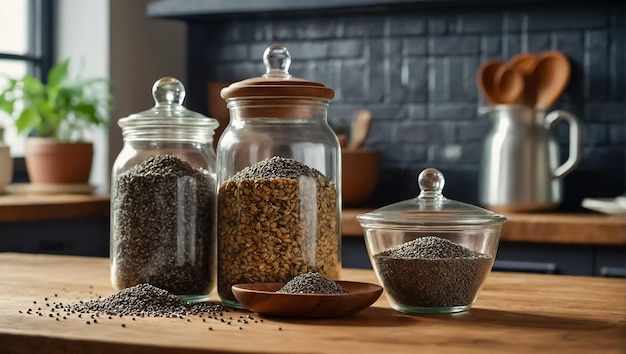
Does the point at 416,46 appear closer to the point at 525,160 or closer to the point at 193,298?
the point at 525,160

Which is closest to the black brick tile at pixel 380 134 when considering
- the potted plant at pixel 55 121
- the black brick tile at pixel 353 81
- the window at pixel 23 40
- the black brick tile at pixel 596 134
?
the black brick tile at pixel 353 81

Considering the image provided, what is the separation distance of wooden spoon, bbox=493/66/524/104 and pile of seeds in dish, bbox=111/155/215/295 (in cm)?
205

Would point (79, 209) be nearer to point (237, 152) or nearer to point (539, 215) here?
point (539, 215)

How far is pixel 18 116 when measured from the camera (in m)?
3.48

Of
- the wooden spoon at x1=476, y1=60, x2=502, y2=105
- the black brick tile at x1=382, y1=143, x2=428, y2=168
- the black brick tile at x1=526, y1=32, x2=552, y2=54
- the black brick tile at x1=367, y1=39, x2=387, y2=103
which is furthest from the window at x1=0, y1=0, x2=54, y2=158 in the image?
the black brick tile at x1=526, y1=32, x2=552, y2=54

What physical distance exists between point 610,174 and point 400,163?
0.79 m

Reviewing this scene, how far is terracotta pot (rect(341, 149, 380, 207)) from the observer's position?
10.8 ft

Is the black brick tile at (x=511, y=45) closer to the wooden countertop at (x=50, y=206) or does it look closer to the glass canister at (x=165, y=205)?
the wooden countertop at (x=50, y=206)

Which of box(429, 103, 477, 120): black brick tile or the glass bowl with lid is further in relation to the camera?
box(429, 103, 477, 120): black brick tile

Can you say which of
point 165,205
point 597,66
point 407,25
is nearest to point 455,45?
point 407,25

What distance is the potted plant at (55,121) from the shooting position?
3.46m

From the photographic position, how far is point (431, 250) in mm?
1215

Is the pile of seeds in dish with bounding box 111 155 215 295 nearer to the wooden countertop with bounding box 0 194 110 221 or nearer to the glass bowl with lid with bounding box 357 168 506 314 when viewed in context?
the glass bowl with lid with bounding box 357 168 506 314

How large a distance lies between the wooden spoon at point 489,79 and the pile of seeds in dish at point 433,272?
83.2 inches
